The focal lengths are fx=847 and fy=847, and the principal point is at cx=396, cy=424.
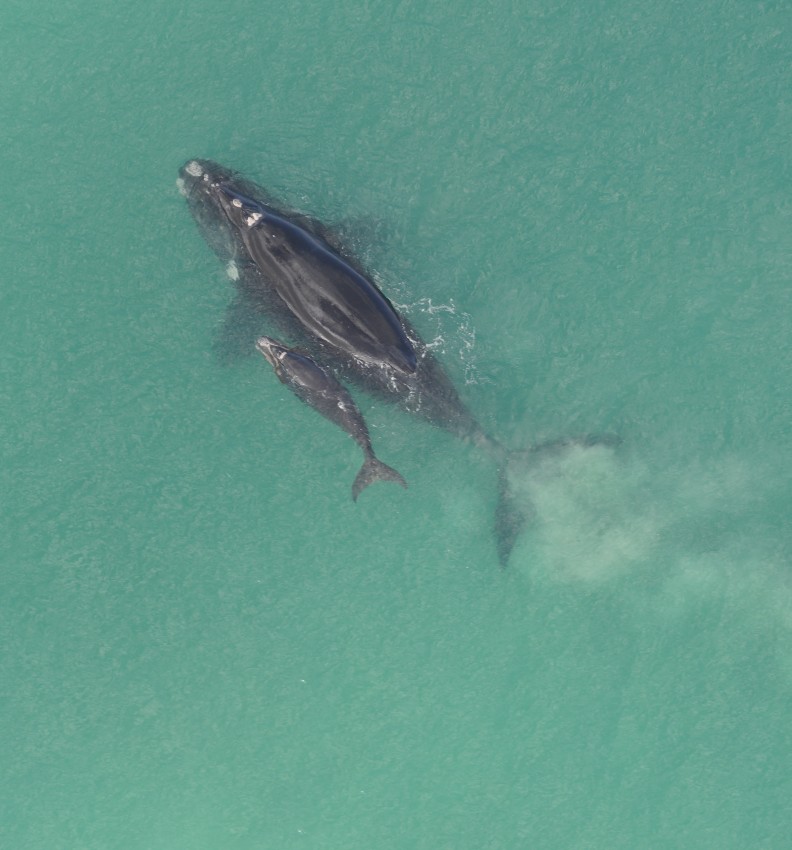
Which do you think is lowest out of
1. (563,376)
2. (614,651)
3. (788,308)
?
(614,651)

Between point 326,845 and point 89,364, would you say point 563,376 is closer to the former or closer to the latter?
point 89,364

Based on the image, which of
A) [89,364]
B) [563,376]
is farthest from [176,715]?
[563,376]

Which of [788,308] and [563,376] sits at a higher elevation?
[563,376]

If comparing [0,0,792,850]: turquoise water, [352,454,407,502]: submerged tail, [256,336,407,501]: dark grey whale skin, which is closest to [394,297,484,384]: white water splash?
[0,0,792,850]: turquoise water

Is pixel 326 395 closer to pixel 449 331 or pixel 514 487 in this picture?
pixel 449 331

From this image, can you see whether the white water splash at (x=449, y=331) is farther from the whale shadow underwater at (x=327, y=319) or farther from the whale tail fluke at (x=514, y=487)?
the whale tail fluke at (x=514, y=487)

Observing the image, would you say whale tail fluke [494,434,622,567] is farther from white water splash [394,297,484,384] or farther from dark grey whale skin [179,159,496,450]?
white water splash [394,297,484,384]

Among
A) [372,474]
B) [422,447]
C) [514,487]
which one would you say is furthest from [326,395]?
[514,487]
